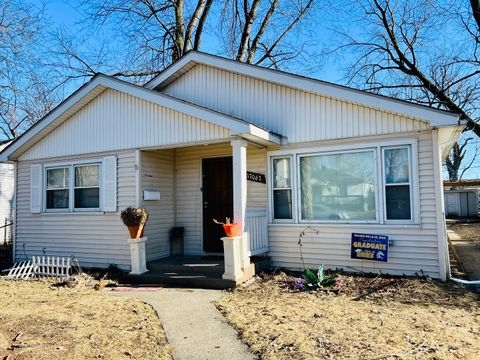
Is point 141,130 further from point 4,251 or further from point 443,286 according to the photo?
point 4,251

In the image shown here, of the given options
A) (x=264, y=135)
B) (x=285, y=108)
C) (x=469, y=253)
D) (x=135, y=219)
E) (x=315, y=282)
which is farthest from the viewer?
(x=469, y=253)

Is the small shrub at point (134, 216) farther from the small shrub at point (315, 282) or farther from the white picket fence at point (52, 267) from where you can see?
the small shrub at point (315, 282)

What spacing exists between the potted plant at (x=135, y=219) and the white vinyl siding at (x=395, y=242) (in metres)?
Answer: 2.86

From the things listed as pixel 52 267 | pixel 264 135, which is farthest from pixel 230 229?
pixel 52 267

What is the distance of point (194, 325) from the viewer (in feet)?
15.0

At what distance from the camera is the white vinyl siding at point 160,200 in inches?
321

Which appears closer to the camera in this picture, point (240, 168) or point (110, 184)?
point (240, 168)

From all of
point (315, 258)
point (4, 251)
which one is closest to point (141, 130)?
point (315, 258)

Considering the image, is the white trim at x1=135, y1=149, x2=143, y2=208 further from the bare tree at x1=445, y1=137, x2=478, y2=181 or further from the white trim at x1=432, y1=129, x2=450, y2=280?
the bare tree at x1=445, y1=137, x2=478, y2=181

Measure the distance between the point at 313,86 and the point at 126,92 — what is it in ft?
→ 13.3

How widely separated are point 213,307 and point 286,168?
339 cm

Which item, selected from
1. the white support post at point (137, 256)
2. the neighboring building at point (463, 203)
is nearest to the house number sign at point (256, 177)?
the white support post at point (137, 256)

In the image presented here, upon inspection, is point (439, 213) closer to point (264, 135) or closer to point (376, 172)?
point (376, 172)

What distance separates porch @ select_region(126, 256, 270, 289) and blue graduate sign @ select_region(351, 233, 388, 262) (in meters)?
1.77
